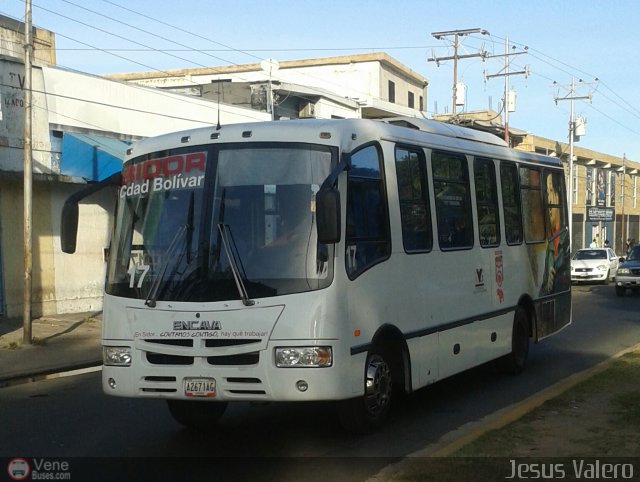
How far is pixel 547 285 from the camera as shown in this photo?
44.5ft

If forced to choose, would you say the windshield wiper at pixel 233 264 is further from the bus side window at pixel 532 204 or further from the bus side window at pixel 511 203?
the bus side window at pixel 532 204

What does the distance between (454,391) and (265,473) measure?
4617 mm

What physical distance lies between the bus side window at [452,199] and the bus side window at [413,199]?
30 centimetres

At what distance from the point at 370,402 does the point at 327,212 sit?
6.75ft

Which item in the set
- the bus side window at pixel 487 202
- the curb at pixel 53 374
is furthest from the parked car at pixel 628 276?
the curb at pixel 53 374

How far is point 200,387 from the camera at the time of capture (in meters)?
7.54

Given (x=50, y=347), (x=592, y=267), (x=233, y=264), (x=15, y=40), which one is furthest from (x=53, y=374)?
(x=592, y=267)

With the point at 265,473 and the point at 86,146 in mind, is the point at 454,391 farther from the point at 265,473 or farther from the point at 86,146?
the point at 86,146

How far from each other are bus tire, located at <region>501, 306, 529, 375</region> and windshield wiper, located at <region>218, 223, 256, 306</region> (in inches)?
223

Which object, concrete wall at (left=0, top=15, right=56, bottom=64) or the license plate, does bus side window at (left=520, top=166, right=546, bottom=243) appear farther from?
concrete wall at (left=0, top=15, right=56, bottom=64)

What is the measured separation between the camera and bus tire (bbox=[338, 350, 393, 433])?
817 centimetres

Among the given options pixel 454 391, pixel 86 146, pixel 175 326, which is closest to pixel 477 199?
pixel 454 391

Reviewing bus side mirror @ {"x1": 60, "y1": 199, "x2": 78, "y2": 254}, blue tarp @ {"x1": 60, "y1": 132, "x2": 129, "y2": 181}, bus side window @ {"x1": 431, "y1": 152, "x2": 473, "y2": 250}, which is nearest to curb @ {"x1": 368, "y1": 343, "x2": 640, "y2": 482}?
bus side window @ {"x1": 431, "y1": 152, "x2": 473, "y2": 250}

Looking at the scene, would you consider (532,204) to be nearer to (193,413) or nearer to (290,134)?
(290,134)
